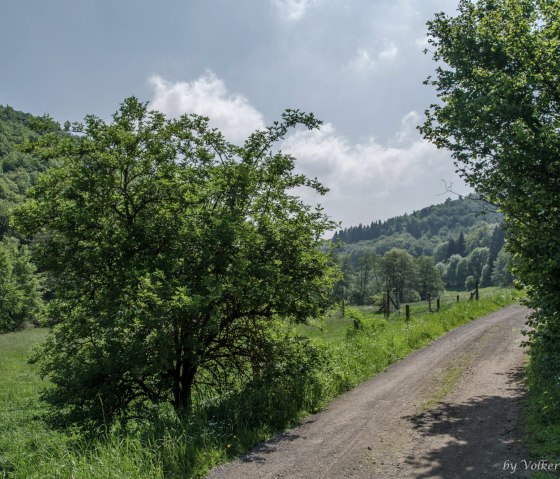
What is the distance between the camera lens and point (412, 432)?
28.7ft

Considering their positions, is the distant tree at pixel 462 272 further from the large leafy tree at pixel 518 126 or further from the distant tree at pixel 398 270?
the large leafy tree at pixel 518 126

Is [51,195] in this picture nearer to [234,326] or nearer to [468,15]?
[234,326]

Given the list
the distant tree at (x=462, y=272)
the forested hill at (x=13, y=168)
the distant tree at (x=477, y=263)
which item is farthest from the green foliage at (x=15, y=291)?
the distant tree at (x=462, y=272)

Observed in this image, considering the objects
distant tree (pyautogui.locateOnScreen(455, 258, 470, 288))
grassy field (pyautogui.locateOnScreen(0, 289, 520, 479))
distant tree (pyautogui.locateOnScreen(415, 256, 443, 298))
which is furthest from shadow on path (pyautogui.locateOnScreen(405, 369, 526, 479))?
distant tree (pyautogui.locateOnScreen(455, 258, 470, 288))

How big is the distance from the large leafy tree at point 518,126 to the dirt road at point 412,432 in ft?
8.32

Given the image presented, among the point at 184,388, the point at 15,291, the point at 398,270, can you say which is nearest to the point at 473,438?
the point at 184,388

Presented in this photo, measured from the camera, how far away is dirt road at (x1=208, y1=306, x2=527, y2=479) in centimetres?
717

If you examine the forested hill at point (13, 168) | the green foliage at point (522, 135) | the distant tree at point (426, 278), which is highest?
the forested hill at point (13, 168)

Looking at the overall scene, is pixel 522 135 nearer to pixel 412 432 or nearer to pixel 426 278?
pixel 412 432

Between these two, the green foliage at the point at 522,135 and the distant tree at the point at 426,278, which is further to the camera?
the distant tree at the point at 426,278

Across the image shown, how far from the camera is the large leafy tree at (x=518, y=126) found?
30.9ft

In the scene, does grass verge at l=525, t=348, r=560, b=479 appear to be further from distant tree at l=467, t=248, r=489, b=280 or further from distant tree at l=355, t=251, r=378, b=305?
distant tree at l=467, t=248, r=489, b=280

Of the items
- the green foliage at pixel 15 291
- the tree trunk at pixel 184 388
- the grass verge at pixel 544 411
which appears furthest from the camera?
the green foliage at pixel 15 291

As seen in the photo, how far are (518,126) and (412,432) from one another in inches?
288
